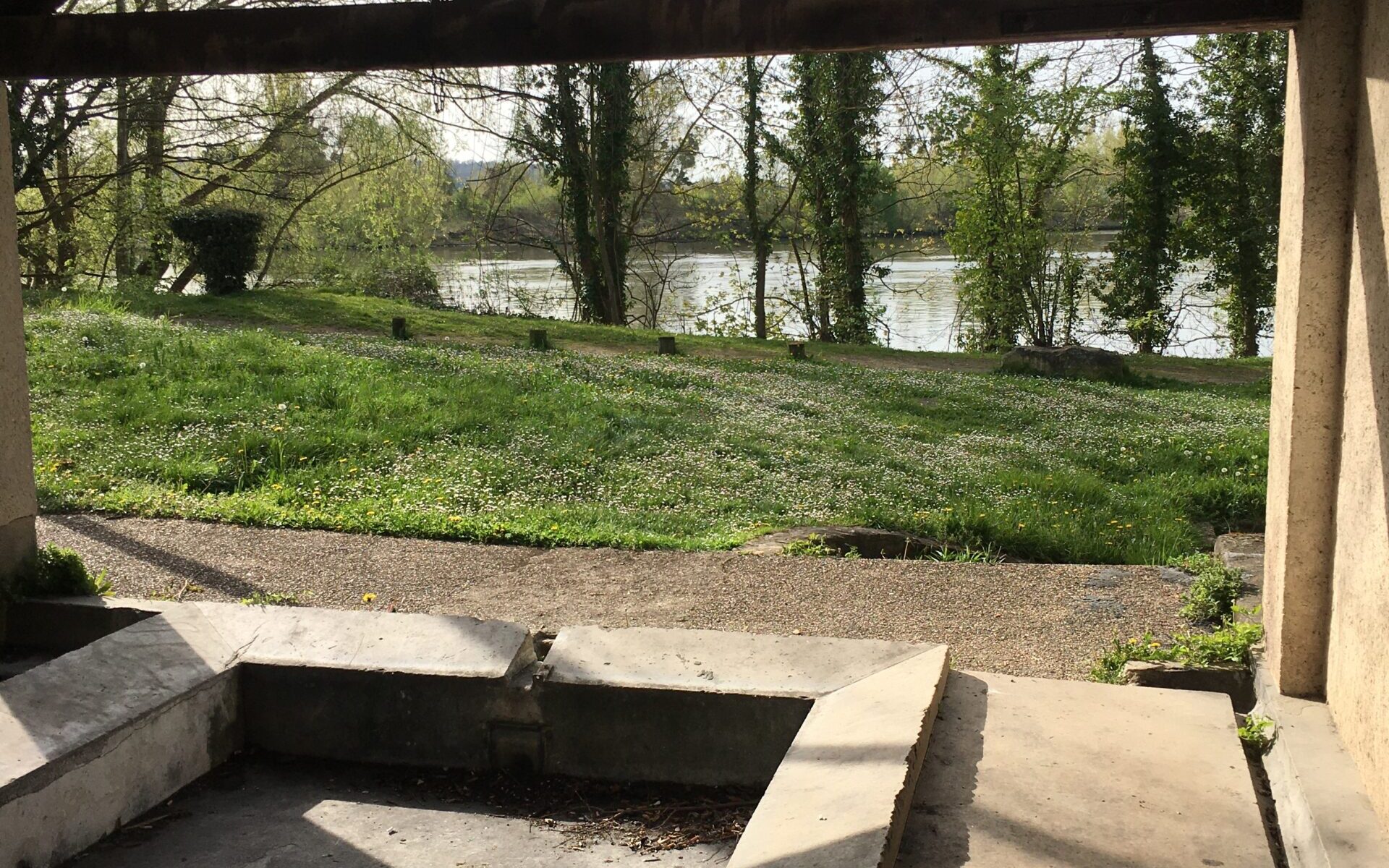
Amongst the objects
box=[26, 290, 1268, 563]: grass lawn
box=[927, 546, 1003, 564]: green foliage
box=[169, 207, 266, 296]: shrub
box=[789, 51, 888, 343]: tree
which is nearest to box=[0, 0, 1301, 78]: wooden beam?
box=[26, 290, 1268, 563]: grass lawn

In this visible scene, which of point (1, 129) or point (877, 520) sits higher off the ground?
point (1, 129)

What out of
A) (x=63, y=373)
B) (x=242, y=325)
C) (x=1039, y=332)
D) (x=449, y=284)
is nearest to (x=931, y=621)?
(x=63, y=373)

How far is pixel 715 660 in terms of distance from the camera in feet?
14.7

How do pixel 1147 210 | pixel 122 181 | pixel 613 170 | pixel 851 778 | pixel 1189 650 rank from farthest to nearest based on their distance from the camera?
pixel 613 170 < pixel 1147 210 < pixel 122 181 < pixel 1189 650 < pixel 851 778

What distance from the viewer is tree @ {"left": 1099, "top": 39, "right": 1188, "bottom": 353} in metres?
22.5

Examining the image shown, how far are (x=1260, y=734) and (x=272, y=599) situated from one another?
475 cm

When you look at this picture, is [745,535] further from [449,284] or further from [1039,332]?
[449,284]

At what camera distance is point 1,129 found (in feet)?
16.7

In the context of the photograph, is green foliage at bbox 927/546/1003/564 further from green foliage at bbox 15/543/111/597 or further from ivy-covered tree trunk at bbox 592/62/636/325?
ivy-covered tree trunk at bbox 592/62/636/325

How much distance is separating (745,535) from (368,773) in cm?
350

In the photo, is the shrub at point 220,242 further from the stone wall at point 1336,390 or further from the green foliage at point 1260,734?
the green foliage at point 1260,734

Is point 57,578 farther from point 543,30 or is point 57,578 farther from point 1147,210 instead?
point 1147,210

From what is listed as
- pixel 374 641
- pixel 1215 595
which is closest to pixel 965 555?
pixel 1215 595

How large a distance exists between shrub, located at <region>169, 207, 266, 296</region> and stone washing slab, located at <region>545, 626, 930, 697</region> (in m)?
16.3
